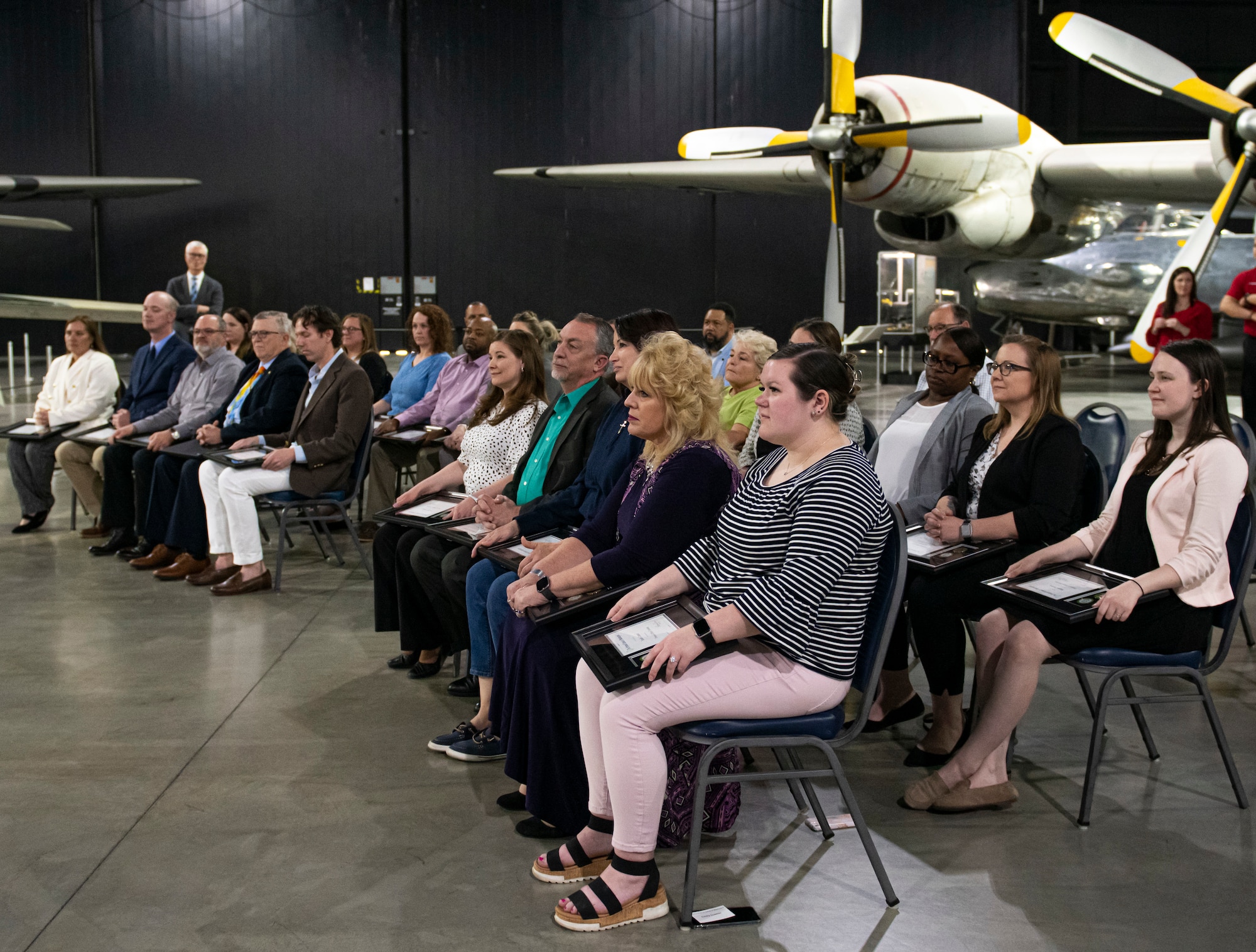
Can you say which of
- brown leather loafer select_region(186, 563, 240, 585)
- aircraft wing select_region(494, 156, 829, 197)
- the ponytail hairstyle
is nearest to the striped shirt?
the ponytail hairstyle

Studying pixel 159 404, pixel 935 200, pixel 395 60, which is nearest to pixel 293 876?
pixel 159 404

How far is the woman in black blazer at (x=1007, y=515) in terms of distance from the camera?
9.91 feet

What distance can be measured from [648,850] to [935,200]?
9433mm

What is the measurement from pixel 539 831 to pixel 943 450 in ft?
5.55

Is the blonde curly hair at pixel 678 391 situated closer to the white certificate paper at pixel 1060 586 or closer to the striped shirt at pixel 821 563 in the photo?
the striped shirt at pixel 821 563

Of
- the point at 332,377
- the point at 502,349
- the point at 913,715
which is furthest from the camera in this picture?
the point at 332,377

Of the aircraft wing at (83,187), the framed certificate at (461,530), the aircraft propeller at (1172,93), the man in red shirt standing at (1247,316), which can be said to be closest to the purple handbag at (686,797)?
the framed certificate at (461,530)

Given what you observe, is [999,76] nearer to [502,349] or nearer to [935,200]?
[935,200]

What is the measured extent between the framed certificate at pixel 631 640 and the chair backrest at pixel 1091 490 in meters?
1.32

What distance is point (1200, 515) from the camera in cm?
264

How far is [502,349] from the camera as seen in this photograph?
3.76 m

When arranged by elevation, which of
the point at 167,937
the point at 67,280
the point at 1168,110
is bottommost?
the point at 167,937

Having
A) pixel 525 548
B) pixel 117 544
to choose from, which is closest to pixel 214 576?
pixel 117 544

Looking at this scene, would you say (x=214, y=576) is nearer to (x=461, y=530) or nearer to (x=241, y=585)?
(x=241, y=585)
